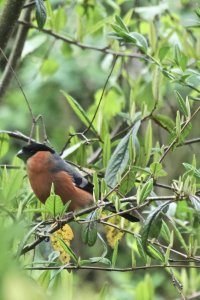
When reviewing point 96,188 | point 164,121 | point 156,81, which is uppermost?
point 156,81

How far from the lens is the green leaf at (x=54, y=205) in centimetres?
150

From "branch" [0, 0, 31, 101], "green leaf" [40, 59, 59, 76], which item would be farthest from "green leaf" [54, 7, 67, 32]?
"green leaf" [40, 59, 59, 76]

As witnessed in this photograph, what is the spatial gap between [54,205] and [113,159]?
0.41m

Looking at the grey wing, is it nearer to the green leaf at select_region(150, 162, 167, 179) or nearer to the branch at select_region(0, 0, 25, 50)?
the branch at select_region(0, 0, 25, 50)

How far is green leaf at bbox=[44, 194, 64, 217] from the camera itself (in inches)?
59.2

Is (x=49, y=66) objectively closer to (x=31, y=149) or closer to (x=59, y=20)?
(x=59, y=20)

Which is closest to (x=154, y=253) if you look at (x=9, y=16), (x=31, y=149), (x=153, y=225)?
(x=153, y=225)

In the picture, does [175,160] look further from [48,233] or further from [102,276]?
[48,233]

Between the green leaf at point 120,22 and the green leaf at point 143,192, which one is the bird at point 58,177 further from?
the green leaf at point 143,192

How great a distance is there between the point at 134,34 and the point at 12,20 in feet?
1.38

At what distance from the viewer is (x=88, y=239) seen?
1.72 metres

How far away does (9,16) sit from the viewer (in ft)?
6.79

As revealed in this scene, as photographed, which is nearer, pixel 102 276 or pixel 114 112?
pixel 114 112

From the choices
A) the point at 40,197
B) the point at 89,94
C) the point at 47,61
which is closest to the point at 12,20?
the point at 40,197
